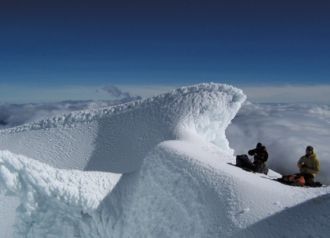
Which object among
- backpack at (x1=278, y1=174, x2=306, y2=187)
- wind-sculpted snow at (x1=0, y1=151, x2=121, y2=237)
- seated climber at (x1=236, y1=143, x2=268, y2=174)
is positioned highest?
seated climber at (x1=236, y1=143, x2=268, y2=174)

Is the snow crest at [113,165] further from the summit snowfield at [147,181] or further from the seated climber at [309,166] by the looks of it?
the seated climber at [309,166]

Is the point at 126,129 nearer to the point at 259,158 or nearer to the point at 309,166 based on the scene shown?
the point at 259,158

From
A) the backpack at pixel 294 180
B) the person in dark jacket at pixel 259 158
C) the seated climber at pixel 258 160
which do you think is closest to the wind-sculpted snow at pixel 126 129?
the seated climber at pixel 258 160

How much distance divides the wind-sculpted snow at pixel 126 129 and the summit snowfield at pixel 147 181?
0.06m

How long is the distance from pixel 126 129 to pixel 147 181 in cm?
557

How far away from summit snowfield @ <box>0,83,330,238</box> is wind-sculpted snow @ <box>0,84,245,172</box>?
0.06 m

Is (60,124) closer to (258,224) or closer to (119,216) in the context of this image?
(119,216)

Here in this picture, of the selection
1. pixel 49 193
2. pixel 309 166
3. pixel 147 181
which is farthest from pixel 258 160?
pixel 49 193

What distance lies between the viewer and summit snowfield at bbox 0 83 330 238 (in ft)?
46.1

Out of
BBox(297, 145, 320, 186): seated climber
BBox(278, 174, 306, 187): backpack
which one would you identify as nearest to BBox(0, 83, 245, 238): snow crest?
BBox(278, 174, 306, 187): backpack

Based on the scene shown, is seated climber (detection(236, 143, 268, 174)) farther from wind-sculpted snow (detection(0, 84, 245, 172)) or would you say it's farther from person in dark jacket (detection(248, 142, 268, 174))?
wind-sculpted snow (detection(0, 84, 245, 172))

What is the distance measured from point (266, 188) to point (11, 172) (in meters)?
12.0

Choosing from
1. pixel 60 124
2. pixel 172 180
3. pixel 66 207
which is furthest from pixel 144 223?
pixel 60 124

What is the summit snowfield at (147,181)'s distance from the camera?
553 inches
